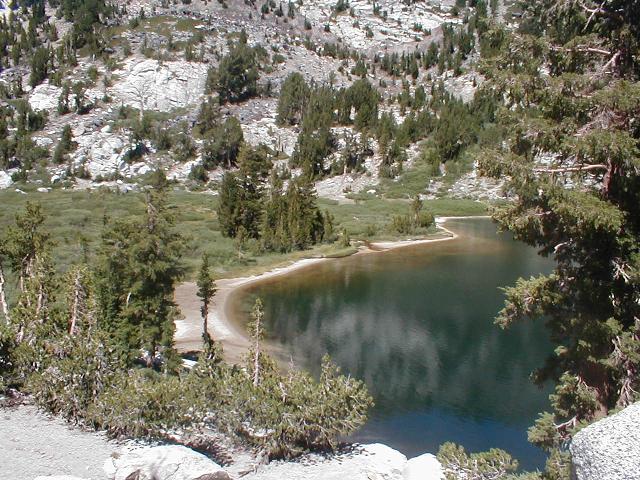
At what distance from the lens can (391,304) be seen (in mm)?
35375

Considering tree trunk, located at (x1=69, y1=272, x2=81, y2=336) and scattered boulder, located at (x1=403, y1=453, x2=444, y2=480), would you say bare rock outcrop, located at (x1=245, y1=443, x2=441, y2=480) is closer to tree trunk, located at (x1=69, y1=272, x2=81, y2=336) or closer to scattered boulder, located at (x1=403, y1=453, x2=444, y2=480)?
scattered boulder, located at (x1=403, y1=453, x2=444, y2=480)

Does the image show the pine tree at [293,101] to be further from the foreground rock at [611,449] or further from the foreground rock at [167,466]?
the foreground rock at [611,449]

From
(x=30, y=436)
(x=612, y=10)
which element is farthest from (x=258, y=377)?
(x=612, y=10)

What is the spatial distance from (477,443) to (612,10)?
13409 millimetres

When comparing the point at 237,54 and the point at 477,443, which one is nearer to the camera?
the point at 477,443

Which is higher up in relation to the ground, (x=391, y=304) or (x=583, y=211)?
(x=583, y=211)

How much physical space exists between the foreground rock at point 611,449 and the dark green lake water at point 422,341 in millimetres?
12135

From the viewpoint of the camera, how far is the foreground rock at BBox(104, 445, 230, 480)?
12195 millimetres

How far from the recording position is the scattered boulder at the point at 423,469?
13.3 m

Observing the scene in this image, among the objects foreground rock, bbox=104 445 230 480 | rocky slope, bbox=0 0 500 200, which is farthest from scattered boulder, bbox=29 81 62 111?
foreground rock, bbox=104 445 230 480

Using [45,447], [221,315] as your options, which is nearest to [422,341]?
[221,315]

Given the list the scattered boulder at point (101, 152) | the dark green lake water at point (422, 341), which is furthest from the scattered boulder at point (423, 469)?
the scattered boulder at point (101, 152)

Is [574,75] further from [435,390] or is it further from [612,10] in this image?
[435,390]

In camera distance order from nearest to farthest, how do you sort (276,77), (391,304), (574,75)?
(574,75) → (391,304) → (276,77)
